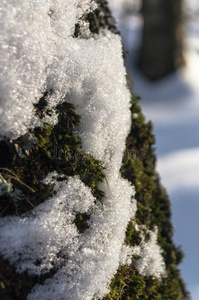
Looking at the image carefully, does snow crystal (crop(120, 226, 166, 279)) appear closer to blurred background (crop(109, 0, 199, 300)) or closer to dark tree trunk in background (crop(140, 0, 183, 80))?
blurred background (crop(109, 0, 199, 300))

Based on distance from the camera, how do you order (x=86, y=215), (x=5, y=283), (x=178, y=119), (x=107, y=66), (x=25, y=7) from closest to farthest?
(x=5, y=283) < (x=25, y=7) < (x=86, y=215) < (x=107, y=66) < (x=178, y=119)

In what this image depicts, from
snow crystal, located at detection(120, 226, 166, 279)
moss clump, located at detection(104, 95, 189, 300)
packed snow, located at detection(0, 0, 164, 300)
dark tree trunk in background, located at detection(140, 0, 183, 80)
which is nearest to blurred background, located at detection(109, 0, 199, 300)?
dark tree trunk in background, located at detection(140, 0, 183, 80)

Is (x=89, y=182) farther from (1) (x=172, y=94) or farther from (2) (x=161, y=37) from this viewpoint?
(2) (x=161, y=37)

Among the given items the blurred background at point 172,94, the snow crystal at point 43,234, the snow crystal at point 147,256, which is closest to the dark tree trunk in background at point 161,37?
the blurred background at point 172,94

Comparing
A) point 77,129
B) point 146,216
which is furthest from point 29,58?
point 146,216

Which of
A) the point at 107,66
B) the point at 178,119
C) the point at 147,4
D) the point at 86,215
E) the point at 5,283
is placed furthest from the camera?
the point at 147,4

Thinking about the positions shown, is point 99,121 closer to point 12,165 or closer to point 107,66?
point 107,66

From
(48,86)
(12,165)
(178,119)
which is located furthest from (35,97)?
(178,119)
